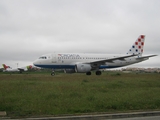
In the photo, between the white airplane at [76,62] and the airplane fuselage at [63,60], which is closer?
the white airplane at [76,62]

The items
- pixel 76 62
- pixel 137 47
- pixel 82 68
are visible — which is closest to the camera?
pixel 82 68

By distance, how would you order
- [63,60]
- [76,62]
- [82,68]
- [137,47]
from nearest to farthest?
[82,68] < [63,60] < [76,62] < [137,47]

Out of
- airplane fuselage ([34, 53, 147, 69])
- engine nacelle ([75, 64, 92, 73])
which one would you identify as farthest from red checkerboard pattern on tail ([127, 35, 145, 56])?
engine nacelle ([75, 64, 92, 73])

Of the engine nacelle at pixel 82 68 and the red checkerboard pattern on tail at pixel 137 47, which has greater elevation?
the red checkerboard pattern on tail at pixel 137 47

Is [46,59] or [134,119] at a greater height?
[46,59]

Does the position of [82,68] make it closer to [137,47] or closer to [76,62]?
[76,62]

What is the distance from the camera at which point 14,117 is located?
636 cm

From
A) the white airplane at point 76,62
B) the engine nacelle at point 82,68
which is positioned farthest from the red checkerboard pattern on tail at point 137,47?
the engine nacelle at point 82,68

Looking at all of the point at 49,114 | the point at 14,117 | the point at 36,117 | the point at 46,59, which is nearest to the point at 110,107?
the point at 49,114

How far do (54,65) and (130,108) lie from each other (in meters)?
23.8

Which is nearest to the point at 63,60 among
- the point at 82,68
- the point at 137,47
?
the point at 82,68

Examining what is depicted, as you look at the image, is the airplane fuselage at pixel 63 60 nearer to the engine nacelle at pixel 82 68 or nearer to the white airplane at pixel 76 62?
the white airplane at pixel 76 62

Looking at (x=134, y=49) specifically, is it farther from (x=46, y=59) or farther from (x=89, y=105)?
(x=89, y=105)

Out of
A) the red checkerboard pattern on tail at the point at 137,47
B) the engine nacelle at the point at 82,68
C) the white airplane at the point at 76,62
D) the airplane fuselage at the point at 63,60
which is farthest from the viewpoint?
the red checkerboard pattern on tail at the point at 137,47
